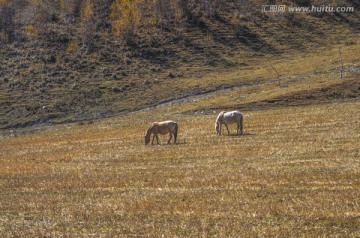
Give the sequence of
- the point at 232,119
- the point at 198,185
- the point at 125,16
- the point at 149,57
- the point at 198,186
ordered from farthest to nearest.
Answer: the point at 125,16
the point at 149,57
the point at 232,119
the point at 198,185
the point at 198,186

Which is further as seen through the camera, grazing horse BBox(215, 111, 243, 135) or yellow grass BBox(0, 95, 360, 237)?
grazing horse BBox(215, 111, 243, 135)

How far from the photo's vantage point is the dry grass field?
14.8 m

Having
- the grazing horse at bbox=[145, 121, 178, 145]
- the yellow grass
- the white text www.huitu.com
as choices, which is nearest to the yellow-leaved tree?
the white text www.huitu.com

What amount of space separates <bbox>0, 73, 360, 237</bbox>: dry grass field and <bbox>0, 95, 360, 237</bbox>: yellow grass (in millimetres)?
42

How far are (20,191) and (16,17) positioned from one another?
104m

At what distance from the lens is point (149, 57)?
332 ft

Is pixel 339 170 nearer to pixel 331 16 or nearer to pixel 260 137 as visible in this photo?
pixel 260 137

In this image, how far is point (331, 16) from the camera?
12069 centimetres

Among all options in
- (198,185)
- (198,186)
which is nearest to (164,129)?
(198,185)

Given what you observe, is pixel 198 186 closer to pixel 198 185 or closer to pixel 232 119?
pixel 198 185

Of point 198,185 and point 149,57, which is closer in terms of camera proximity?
point 198,185

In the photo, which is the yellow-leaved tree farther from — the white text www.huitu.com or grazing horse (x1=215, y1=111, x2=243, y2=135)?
grazing horse (x1=215, y1=111, x2=243, y2=135)

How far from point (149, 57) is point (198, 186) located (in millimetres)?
82078

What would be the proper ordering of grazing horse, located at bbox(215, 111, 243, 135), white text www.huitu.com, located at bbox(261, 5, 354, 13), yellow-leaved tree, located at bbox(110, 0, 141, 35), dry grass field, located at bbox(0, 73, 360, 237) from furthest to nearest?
white text www.huitu.com, located at bbox(261, 5, 354, 13) → yellow-leaved tree, located at bbox(110, 0, 141, 35) → grazing horse, located at bbox(215, 111, 243, 135) → dry grass field, located at bbox(0, 73, 360, 237)
